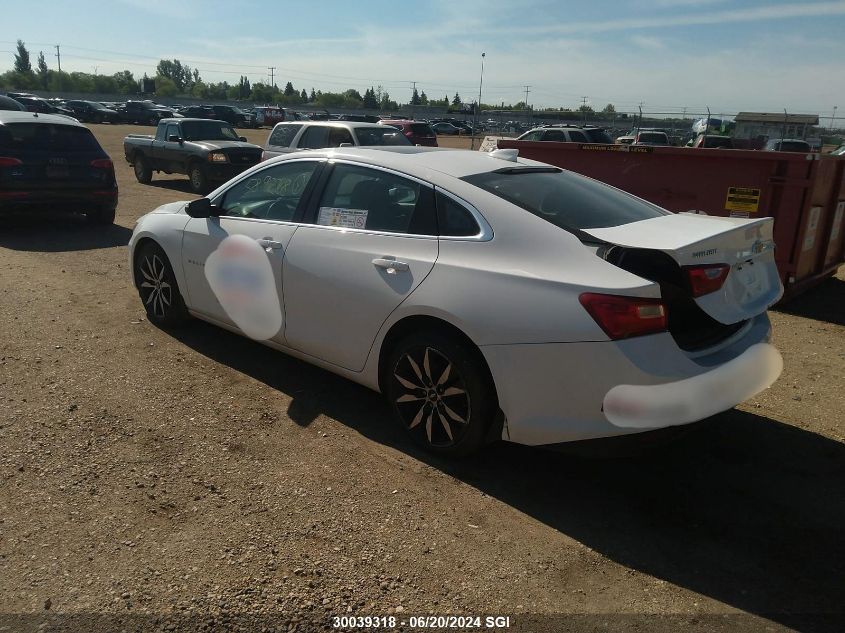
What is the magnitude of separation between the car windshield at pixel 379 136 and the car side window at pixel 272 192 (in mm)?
7941

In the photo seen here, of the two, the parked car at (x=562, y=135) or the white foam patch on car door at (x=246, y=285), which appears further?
the parked car at (x=562, y=135)

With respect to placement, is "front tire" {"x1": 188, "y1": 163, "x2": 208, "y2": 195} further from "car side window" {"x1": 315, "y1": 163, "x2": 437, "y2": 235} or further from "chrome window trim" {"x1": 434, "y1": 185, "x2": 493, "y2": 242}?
"chrome window trim" {"x1": 434, "y1": 185, "x2": 493, "y2": 242}

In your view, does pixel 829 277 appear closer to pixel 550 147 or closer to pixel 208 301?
pixel 550 147

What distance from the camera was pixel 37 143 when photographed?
9445 mm

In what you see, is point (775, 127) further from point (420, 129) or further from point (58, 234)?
point (58, 234)

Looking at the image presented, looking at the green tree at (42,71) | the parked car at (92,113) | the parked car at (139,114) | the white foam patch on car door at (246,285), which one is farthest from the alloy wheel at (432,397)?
the green tree at (42,71)

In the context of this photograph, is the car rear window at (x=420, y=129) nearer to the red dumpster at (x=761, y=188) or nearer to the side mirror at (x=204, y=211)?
the red dumpster at (x=761, y=188)

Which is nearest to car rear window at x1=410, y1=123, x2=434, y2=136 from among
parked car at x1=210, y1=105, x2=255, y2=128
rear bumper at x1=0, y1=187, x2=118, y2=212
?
rear bumper at x1=0, y1=187, x2=118, y2=212

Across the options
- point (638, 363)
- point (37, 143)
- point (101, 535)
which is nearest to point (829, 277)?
point (638, 363)

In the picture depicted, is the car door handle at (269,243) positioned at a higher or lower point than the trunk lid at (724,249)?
lower

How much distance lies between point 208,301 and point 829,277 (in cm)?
784

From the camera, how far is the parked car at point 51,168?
9141 millimetres

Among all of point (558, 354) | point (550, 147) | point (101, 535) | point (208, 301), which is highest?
point (550, 147)

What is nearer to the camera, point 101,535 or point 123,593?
point 123,593
